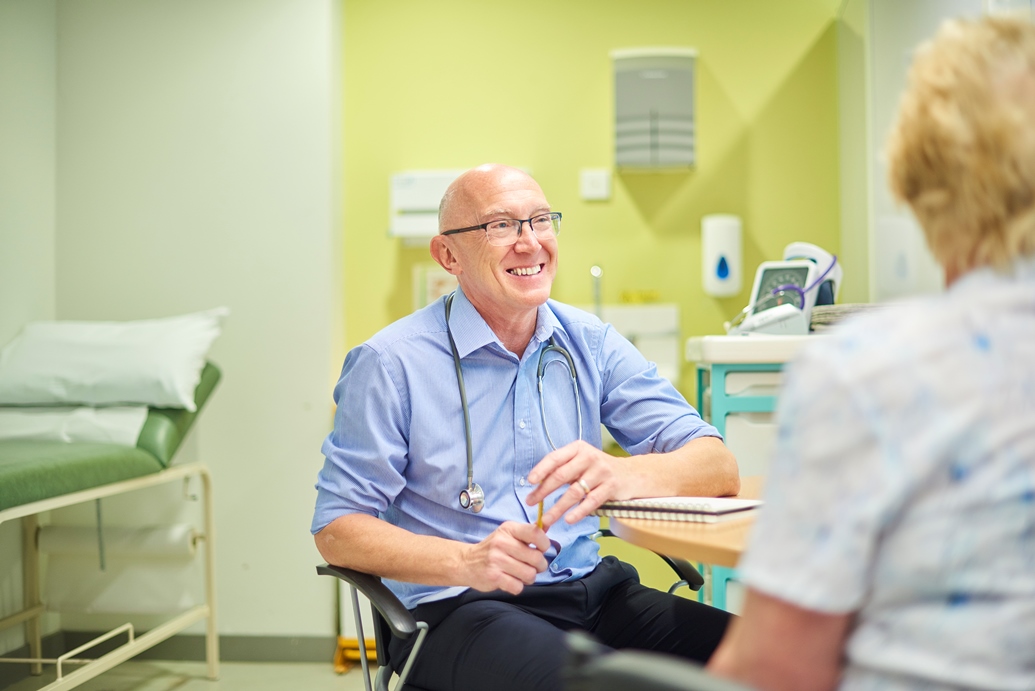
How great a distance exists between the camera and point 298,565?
3.06m

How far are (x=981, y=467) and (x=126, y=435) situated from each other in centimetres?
245

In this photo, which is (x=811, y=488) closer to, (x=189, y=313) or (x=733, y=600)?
(x=733, y=600)

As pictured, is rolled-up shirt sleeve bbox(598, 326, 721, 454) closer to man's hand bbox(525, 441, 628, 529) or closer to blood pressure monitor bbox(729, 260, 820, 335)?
man's hand bbox(525, 441, 628, 529)

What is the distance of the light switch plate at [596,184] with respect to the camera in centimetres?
329

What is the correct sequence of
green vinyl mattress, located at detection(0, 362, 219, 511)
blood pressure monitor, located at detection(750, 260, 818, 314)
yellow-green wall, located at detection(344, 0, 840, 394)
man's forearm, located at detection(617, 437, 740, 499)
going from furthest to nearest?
1. yellow-green wall, located at detection(344, 0, 840, 394)
2. blood pressure monitor, located at detection(750, 260, 818, 314)
3. green vinyl mattress, located at detection(0, 362, 219, 511)
4. man's forearm, located at detection(617, 437, 740, 499)

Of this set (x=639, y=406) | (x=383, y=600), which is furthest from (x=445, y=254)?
(x=383, y=600)

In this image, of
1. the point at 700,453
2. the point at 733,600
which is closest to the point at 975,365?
the point at 700,453

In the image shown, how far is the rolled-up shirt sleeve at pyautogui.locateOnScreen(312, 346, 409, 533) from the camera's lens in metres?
1.46

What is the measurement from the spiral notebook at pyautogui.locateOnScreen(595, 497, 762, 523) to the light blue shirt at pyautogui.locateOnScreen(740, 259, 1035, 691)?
484 millimetres

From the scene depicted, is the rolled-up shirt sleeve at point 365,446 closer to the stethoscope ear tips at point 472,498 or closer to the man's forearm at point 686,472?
the stethoscope ear tips at point 472,498

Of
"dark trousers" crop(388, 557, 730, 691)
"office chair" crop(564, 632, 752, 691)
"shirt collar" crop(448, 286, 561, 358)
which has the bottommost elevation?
"dark trousers" crop(388, 557, 730, 691)

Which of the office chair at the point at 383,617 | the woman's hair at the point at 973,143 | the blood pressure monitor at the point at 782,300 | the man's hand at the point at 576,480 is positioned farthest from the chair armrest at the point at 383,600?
the blood pressure monitor at the point at 782,300

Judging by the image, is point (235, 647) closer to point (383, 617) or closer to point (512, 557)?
point (383, 617)

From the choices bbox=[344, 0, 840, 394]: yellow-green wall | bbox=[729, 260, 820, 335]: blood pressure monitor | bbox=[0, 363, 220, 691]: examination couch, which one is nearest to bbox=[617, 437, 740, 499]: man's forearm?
bbox=[729, 260, 820, 335]: blood pressure monitor
